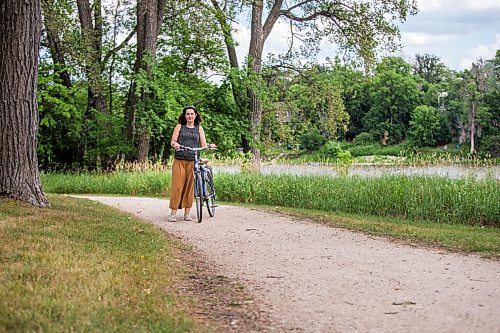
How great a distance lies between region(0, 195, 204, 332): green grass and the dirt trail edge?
0.82 metres

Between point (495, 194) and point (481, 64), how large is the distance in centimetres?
5059

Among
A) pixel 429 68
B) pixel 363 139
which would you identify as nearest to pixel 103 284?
pixel 363 139

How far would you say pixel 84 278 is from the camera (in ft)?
20.1

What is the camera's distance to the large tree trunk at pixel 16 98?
36.1ft

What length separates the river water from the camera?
51.7ft

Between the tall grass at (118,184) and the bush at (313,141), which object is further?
the bush at (313,141)

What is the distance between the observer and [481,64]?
6069 centimetres

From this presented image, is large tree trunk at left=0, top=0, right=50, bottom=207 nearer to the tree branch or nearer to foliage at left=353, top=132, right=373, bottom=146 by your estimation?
the tree branch

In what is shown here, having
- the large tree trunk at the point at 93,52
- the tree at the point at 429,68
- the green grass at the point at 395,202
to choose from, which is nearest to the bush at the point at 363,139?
the tree at the point at 429,68

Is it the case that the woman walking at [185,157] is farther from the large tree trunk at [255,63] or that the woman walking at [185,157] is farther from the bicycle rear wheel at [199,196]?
the large tree trunk at [255,63]

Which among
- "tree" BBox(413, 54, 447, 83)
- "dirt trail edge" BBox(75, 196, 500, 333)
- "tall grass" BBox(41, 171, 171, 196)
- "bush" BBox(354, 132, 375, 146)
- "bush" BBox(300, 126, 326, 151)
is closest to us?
"dirt trail edge" BBox(75, 196, 500, 333)

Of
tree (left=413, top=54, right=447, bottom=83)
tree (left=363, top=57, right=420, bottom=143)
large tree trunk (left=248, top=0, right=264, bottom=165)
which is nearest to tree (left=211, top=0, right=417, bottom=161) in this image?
large tree trunk (left=248, top=0, right=264, bottom=165)

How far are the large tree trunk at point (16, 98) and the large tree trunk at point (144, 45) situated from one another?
48.7 ft

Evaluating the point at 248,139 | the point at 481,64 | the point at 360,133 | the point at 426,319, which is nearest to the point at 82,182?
the point at 248,139
